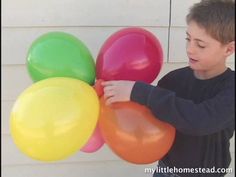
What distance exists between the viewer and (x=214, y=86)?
5.06 ft

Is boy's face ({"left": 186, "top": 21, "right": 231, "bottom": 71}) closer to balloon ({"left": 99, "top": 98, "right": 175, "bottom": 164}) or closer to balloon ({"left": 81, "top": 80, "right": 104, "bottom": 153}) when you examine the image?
balloon ({"left": 99, "top": 98, "right": 175, "bottom": 164})

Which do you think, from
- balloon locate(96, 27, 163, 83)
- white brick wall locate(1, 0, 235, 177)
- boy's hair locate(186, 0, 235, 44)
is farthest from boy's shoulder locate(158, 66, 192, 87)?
white brick wall locate(1, 0, 235, 177)

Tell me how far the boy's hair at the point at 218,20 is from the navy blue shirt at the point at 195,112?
0.16 meters

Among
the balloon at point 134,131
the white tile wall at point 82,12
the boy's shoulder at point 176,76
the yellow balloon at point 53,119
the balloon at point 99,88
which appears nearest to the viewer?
the yellow balloon at point 53,119

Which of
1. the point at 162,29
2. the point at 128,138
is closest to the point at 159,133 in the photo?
the point at 128,138

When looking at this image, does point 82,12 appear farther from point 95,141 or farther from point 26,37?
point 95,141

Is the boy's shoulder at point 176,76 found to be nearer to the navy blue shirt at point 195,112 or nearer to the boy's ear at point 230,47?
Answer: the navy blue shirt at point 195,112

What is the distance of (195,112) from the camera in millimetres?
1431

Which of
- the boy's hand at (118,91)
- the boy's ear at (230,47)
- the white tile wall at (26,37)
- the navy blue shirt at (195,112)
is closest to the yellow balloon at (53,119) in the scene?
the boy's hand at (118,91)

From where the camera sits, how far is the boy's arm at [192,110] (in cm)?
142

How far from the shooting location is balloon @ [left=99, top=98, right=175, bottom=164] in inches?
58.5

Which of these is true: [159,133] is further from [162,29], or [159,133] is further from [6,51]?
[6,51]

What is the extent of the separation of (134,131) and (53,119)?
1.00ft

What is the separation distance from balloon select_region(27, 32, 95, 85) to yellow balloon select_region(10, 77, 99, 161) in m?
0.10
